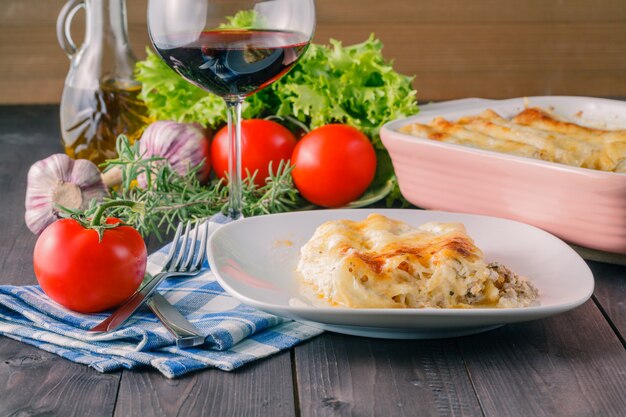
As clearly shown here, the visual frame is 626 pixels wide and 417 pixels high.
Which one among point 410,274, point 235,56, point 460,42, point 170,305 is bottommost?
point 460,42

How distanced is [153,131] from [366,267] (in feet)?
2.85

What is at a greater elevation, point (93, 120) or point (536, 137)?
point (536, 137)

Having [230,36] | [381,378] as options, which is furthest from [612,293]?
[230,36]

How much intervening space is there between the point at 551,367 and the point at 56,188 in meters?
0.99

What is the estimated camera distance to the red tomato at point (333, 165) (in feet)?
5.86

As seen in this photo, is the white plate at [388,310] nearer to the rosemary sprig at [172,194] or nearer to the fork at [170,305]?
the fork at [170,305]

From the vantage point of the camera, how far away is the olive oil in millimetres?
1938

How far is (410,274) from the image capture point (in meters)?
1.13

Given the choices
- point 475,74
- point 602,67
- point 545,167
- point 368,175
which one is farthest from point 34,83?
point 545,167

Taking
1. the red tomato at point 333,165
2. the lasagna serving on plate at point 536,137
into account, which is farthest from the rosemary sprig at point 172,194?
the lasagna serving on plate at point 536,137

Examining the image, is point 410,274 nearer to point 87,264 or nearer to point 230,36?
point 87,264

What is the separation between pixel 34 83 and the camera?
3389 mm

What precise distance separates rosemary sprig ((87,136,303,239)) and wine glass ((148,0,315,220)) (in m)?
0.21

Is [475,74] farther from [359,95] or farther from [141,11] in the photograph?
[359,95]
